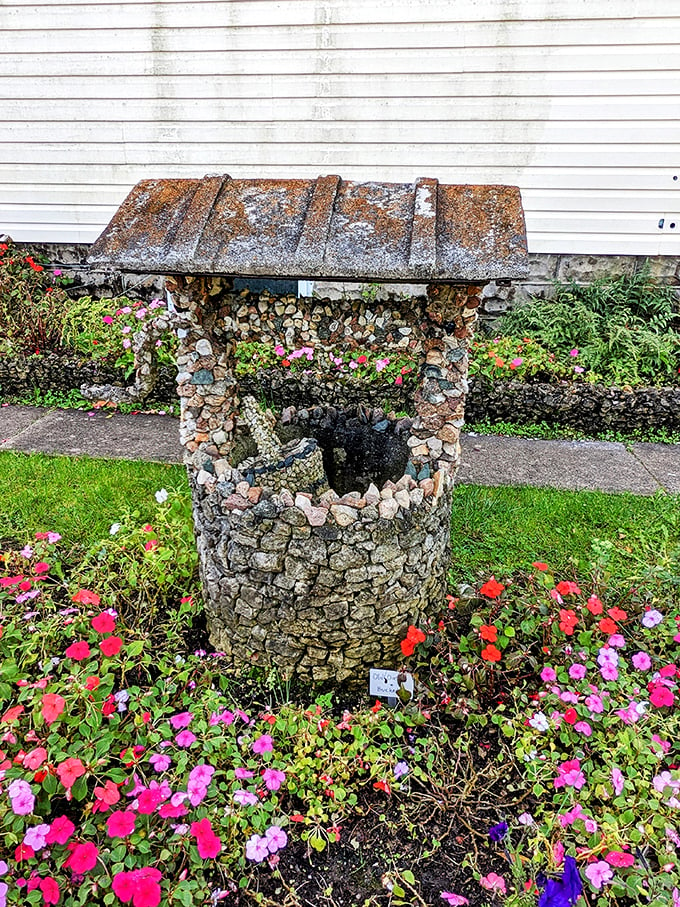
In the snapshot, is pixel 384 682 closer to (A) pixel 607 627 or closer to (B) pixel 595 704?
(B) pixel 595 704

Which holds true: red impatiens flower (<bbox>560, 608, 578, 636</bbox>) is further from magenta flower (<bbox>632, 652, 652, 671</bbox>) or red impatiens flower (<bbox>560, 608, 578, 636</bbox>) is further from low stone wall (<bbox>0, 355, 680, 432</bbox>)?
low stone wall (<bbox>0, 355, 680, 432</bbox>)

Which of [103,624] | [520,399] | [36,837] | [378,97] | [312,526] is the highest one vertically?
[378,97]

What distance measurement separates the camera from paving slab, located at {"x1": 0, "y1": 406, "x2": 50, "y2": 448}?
4.74 meters

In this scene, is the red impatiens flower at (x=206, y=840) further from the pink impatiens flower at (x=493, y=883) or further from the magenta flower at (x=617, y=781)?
the magenta flower at (x=617, y=781)

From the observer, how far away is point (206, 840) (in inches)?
72.2

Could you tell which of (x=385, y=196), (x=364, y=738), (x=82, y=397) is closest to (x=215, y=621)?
(x=364, y=738)

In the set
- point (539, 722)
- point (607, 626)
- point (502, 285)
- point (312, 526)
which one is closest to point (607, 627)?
point (607, 626)

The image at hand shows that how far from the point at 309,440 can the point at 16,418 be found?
329 centimetres

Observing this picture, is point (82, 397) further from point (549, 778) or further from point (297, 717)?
point (549, 778)

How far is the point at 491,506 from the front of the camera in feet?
12.6

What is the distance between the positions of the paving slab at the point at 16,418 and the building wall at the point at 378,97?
2380mm

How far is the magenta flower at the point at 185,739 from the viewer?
2.16 metres

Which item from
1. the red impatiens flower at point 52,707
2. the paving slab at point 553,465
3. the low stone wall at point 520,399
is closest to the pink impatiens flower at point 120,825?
the red impatiens flower at point 52,707

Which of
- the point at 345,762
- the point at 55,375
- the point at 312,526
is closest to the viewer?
the point at 345,762
